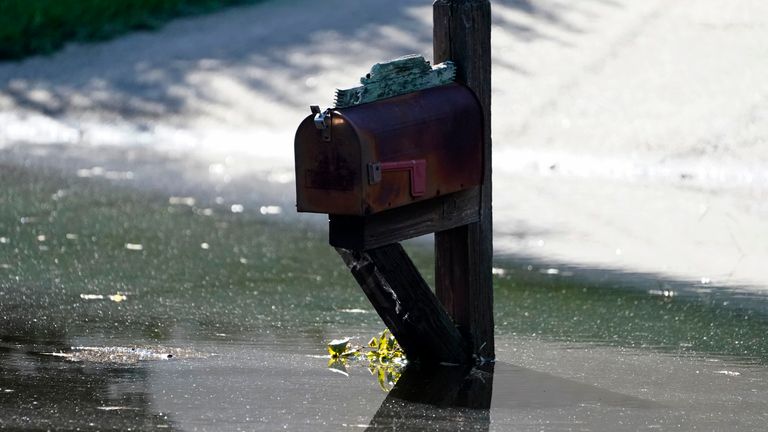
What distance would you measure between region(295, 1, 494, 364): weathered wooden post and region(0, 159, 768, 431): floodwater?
0.24 meters

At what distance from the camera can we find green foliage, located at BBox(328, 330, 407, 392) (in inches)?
221

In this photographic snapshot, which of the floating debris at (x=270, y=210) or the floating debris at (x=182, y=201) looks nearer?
the floating debris at (x=270, y=210)

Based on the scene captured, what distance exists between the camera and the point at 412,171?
16.6ft

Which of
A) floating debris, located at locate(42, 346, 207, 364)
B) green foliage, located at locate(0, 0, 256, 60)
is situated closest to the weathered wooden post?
floating debris, located at locate(42, 346, 207, 364)

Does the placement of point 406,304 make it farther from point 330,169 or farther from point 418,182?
point 330,169

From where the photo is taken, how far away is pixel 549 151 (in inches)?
458

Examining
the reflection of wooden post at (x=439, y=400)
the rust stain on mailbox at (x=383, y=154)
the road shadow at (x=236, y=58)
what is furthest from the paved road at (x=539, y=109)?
the rust stain on mailbox at (x=383, y=154)

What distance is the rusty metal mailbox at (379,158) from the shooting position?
488 centimetres

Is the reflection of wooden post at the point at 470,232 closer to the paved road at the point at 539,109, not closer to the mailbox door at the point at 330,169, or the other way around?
the mailbox door at the point at 330,169

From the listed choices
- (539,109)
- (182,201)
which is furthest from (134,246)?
(539,109)

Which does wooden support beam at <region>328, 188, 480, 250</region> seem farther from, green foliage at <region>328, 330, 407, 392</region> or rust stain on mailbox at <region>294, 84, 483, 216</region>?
green foliage at <region>328, 330, 407, 392</region>

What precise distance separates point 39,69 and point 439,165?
10.6 m

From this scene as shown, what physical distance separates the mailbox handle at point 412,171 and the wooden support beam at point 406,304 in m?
0.23

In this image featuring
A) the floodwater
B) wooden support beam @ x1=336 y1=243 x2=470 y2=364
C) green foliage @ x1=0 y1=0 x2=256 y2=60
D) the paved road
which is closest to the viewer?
the floodwater
